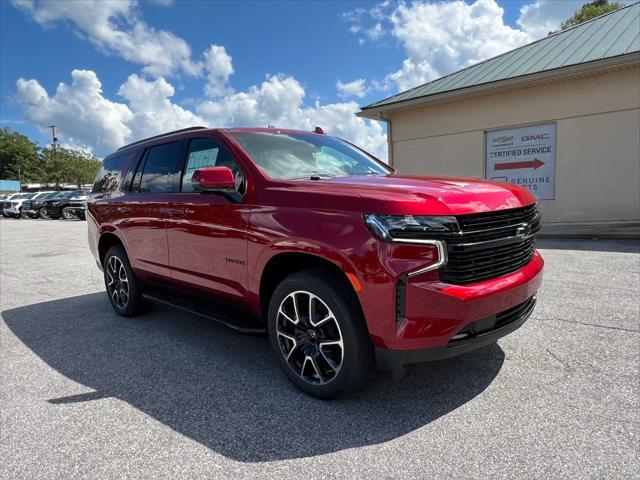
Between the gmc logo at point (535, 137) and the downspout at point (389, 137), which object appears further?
the downspout at point (389, 137)

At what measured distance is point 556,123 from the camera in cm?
1052

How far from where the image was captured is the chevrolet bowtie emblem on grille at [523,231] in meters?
2.79

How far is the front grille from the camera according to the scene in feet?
7.97

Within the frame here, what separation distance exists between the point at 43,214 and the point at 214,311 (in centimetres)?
2900

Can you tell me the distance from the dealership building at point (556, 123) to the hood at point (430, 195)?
8.77m

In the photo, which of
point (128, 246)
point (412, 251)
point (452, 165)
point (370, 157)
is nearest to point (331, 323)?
point (412, 251)

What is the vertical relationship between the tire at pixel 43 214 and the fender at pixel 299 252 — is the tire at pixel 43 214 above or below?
below

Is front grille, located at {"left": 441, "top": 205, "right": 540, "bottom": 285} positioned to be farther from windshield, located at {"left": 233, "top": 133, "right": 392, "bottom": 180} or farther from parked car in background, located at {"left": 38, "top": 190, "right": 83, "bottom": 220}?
parked car in background, located at {"left": 38, "top": 190, "right": 83, "bottom": 220}

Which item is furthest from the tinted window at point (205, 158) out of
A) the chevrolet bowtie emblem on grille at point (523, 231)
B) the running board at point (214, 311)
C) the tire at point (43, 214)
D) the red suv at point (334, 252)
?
the tire at point (43, 214)

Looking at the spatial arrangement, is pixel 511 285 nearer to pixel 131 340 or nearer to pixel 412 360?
pixel 412 360

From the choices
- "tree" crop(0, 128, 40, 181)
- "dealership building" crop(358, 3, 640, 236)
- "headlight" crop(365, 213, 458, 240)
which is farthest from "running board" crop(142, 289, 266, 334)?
"tree" crop(0, 128, 40, 181)

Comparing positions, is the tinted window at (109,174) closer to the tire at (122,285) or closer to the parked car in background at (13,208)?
the tire at (122,285)

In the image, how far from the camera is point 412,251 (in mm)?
2365

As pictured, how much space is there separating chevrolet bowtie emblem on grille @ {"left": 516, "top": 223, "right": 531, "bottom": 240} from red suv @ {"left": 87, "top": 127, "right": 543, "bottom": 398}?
0.04 feet
